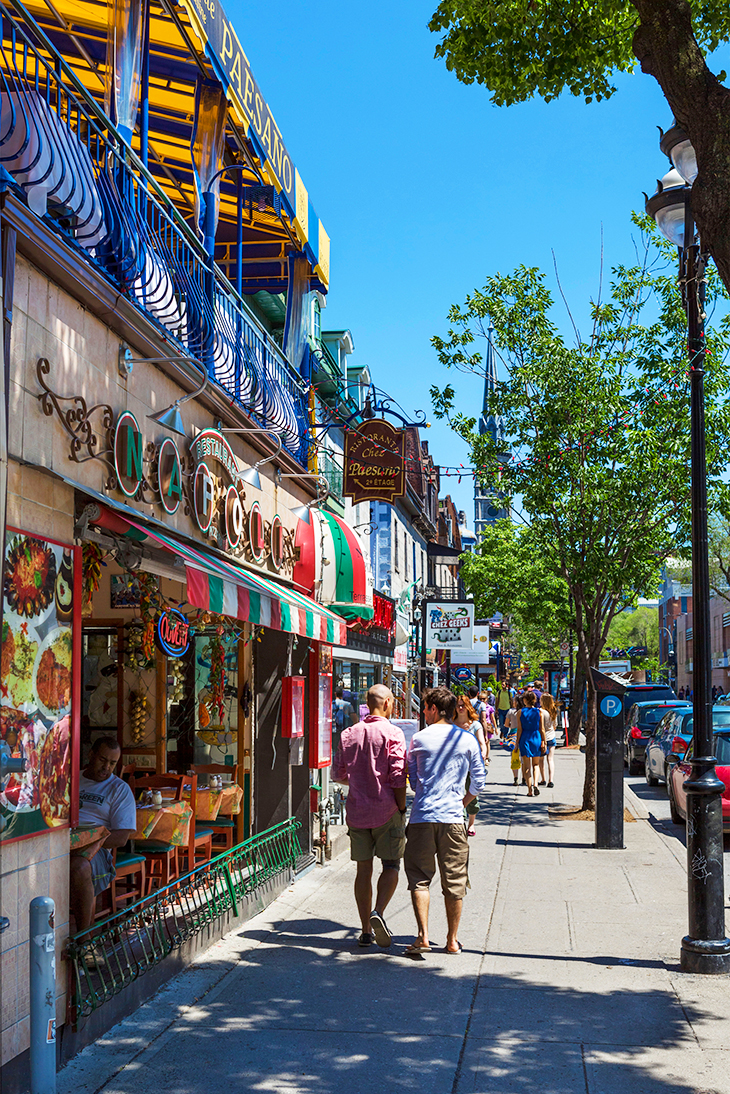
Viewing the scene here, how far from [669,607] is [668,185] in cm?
10697

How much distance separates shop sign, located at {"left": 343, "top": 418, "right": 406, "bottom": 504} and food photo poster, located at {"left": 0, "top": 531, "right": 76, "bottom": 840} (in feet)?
26.1

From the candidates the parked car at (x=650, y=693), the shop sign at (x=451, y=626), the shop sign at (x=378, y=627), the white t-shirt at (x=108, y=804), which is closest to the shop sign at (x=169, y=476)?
the white t-shirt at (x=108, y=804)

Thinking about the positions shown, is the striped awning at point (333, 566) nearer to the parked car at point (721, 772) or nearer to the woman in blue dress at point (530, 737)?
the parked car at point (721, 772)

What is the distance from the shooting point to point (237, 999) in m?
6.32

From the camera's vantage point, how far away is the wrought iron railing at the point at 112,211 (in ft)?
16.7

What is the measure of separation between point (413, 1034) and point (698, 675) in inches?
123

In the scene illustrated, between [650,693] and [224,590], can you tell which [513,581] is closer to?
[650,693]

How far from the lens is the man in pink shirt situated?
24.4 feet

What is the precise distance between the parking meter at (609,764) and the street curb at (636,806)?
326 centimetres

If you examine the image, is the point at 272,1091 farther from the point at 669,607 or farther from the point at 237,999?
the point at 669,607

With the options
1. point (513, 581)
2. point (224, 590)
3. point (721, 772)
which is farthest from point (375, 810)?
point (513, 581)

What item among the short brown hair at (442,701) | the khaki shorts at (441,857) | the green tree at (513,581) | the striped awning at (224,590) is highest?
the green tree at (513,581)

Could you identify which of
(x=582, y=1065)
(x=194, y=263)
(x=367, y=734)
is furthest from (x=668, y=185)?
(x=582, y=1065)

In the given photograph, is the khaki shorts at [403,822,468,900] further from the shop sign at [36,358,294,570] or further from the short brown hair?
the shop sign at [36,358,294,570]
